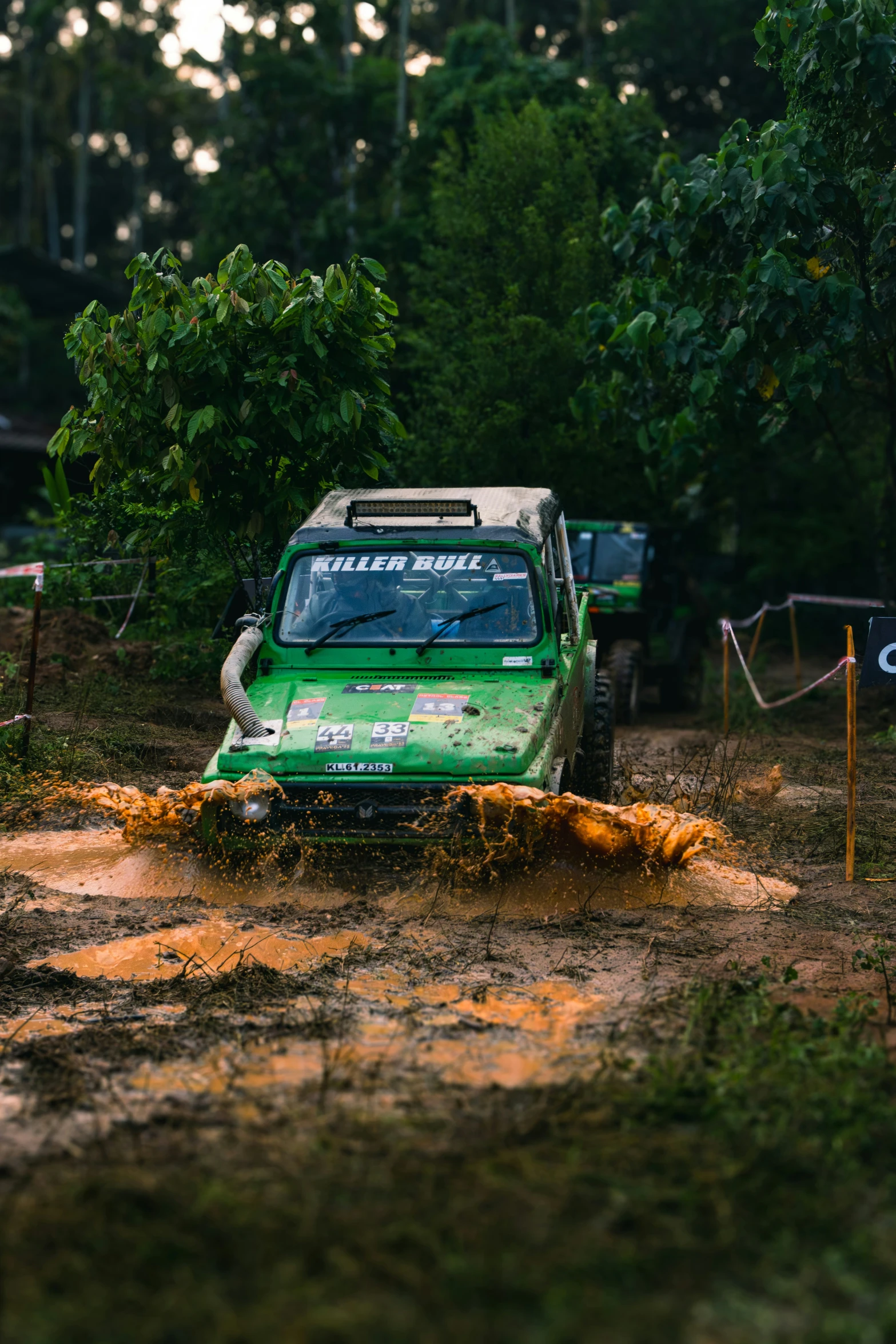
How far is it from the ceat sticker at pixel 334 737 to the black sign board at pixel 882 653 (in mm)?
2636

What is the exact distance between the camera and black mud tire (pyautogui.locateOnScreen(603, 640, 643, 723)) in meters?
12.6

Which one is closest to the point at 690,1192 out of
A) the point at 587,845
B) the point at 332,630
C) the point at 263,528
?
the point at 587,845

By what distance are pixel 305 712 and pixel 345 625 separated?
77cm

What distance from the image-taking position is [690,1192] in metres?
3.18

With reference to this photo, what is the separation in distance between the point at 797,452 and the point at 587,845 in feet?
49.6

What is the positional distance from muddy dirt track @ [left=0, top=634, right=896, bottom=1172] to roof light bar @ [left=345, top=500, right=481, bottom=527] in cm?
216

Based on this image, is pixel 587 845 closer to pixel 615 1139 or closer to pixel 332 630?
pixel 332 630

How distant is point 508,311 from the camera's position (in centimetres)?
1609

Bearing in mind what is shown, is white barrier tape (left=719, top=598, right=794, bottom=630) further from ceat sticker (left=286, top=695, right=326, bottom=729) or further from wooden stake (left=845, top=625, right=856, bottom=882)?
ceat sticker (left=286, top=695, right=326, bottom=729)

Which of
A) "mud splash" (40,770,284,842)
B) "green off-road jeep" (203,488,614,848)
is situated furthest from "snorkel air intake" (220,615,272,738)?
"mud splash" (40,770,284,842)

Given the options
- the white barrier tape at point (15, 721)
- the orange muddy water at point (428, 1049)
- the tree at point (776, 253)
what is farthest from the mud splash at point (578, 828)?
the tree at point (776, 253)

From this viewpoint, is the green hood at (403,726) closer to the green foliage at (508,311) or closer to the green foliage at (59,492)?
the green foliage at (59,492)

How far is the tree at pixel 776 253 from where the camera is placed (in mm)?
9742

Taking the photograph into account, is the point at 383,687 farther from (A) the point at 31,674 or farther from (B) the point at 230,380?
(B) the point at 230,380
